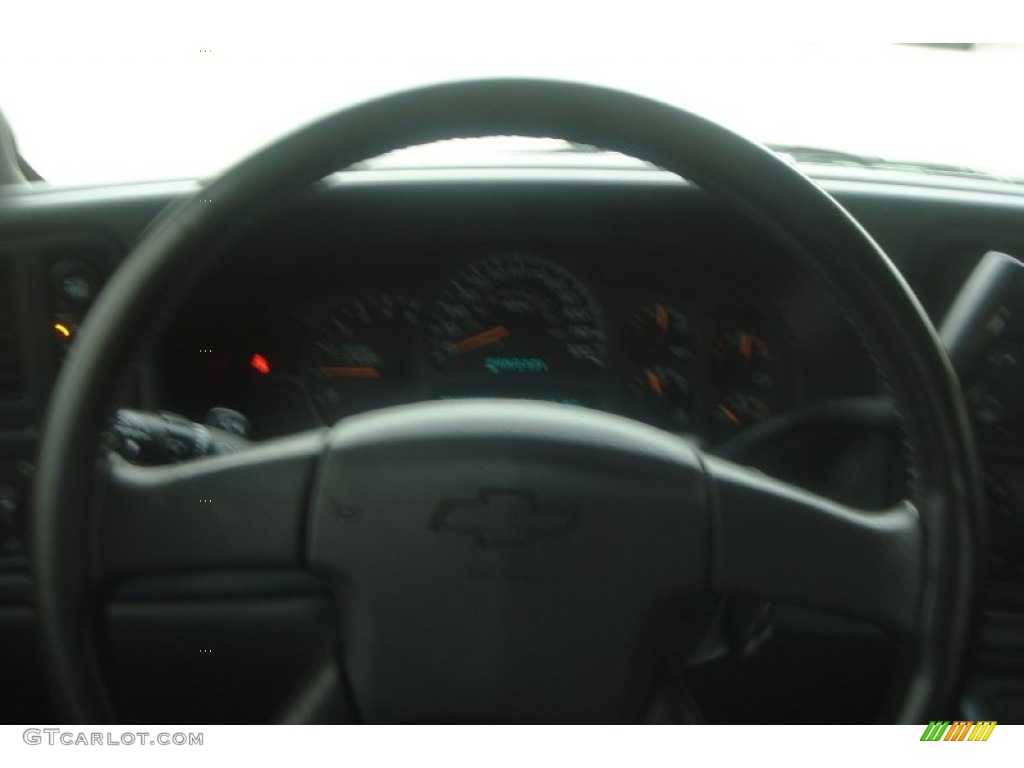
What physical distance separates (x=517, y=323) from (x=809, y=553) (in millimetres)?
987

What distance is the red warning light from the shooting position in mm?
1833

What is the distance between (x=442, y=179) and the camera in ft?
5.67

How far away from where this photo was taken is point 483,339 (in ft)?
6.04

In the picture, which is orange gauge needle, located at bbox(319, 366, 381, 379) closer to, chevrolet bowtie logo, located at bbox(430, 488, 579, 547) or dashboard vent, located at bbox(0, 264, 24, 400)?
dashboard vent, located at bbox(0, 264, 24, 400)

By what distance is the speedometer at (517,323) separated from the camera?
1.83 metres

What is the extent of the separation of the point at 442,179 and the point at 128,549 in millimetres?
956

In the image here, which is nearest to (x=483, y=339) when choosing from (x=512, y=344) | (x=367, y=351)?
(x=512, y=344)

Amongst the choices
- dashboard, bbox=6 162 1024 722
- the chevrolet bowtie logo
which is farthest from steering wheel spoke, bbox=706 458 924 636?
dashboard, bbox=6 162 1024 722

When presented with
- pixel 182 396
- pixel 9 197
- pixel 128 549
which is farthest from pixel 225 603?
pixel 9 197
